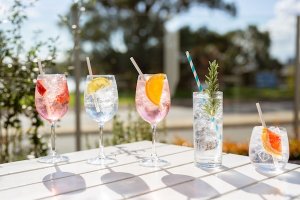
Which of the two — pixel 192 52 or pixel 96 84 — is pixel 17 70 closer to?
pixel 96 84

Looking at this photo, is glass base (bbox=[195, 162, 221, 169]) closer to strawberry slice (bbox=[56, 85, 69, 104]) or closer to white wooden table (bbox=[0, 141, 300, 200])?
white wooden table (bbox=[0, 141, 300, 200])

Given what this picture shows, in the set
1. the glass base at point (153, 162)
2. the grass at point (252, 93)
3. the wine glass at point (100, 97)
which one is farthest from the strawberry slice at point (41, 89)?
the grass at point (252, 93)

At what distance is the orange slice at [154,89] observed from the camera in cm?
134

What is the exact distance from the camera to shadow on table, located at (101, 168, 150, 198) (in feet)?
3.54

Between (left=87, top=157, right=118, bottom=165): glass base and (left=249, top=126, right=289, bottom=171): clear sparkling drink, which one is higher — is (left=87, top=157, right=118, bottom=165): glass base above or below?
below

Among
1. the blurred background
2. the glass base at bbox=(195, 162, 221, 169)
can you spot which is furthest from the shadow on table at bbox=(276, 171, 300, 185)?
the blurred background

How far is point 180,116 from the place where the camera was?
7.16 m

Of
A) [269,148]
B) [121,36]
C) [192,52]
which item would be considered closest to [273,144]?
[269,148]

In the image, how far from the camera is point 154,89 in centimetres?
134

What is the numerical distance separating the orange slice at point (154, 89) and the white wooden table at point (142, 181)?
0.21 m

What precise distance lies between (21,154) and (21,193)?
6.91 ft

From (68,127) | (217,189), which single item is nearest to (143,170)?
(217,189)

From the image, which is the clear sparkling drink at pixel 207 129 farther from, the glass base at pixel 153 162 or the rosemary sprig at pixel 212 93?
the glass base at pixel 153 162

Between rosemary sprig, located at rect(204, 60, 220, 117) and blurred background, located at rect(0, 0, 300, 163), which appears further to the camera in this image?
blurred background, located at rect(0, 0, 300, 163)
